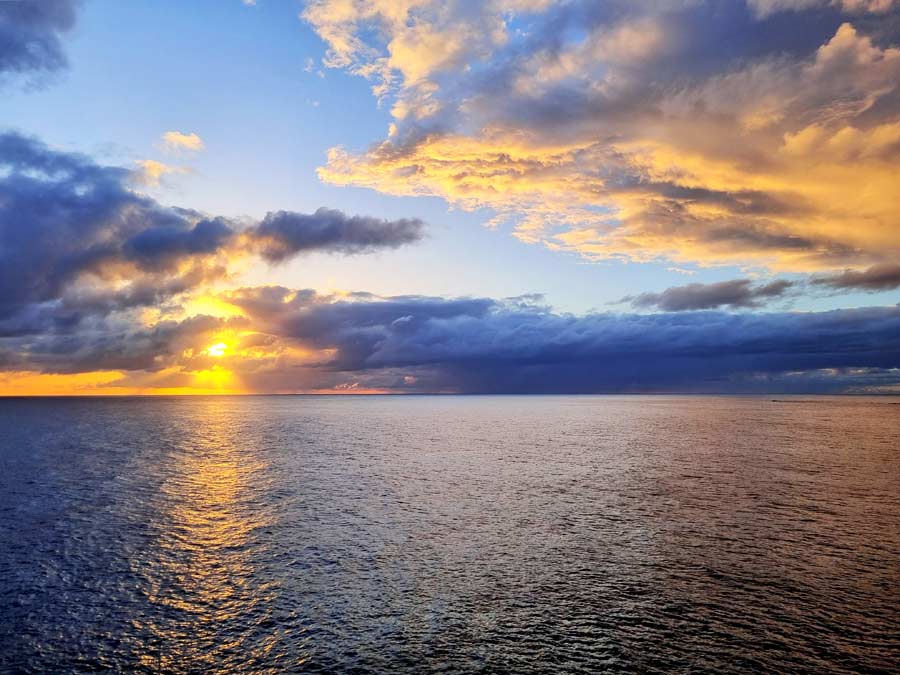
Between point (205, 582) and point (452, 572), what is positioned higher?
point (205, 582)

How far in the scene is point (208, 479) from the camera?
68.1 meters

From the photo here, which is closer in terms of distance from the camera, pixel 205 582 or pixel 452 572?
pixel 205 582

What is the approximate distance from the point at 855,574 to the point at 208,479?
6545cm

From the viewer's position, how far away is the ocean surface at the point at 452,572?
22.5m

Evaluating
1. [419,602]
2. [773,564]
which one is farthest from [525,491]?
[419,602]

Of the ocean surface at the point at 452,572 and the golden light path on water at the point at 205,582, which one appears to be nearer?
the ocean surface at the point at 452,572

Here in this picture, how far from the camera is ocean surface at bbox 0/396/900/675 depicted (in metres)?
22.5

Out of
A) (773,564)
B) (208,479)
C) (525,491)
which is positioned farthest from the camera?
(208,479)

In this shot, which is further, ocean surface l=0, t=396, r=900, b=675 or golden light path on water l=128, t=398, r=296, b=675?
golden light path on water l=128, t=398, r=296, b=675

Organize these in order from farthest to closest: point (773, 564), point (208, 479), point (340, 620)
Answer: point (208, 479), point (773, 564), point (340, 620)

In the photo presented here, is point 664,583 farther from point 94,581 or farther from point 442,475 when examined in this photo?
point 442,475

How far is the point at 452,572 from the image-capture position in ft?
105

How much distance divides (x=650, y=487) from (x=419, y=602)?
1566 inches

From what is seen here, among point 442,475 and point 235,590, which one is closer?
point 235,590
